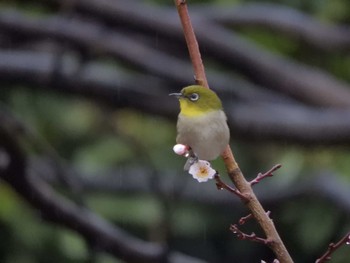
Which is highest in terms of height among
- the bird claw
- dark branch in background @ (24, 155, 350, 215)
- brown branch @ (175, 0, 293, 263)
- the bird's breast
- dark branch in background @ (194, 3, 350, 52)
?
the bird's breast

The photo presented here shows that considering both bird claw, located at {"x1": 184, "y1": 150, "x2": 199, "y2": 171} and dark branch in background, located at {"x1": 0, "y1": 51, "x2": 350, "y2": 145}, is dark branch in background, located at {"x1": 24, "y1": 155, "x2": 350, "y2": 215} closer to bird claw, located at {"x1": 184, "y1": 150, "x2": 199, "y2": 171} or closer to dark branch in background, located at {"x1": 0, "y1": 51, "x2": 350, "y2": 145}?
dark branch in background, located at {"x1": 0, "y1": 51, "x2": 350, "y2": 145}

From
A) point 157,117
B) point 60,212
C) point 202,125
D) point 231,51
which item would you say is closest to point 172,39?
point 231,51

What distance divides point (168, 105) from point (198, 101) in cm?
407

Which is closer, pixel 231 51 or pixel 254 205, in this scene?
pixel 254 205

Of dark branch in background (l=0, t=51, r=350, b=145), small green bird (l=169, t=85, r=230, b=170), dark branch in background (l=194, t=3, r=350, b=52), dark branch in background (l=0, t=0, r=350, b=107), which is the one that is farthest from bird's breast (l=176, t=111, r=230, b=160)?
dark branch in background (l=194, t=3, r=350, b=52)

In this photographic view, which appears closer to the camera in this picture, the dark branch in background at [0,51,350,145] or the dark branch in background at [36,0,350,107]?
the dark branch in background at [0,51,350,145]

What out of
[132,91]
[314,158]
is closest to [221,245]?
[314,158]

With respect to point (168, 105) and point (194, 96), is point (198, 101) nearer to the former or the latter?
point (194, 96)

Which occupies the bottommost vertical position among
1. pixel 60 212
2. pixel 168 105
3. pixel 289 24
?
pixel 168 105

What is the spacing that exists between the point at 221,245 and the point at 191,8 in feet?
8.14

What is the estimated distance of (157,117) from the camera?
5879 millimetres

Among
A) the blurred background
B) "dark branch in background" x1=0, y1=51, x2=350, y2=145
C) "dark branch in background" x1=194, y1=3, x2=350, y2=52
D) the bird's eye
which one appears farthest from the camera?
"dark branch in background" x1=194, y1=3, x2=350, y2=52

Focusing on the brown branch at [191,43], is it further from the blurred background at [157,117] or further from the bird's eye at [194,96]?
the blurred background at [157,117]

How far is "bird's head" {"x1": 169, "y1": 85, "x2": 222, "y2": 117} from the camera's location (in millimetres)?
1613
